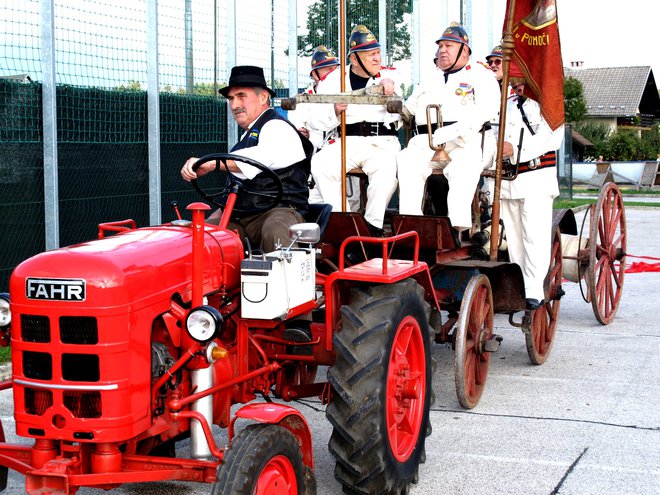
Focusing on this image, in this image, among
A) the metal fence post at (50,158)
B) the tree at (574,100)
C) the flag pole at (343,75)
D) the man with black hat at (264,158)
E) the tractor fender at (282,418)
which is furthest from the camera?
the tree at (574,100)

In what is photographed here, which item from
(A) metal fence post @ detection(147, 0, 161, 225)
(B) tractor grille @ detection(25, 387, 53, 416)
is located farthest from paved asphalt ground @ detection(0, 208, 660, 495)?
(A) metal fence post @ detection(147, 0, 161, 225)

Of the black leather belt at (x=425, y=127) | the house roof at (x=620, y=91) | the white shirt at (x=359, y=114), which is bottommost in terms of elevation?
the black leather belt at (x=425, y=127)

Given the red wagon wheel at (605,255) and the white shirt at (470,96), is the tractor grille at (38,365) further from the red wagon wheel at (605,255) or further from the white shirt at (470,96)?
the red wagon wheel at (605,255)

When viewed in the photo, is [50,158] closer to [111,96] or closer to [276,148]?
[111,96]

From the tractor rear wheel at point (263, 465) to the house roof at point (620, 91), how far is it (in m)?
59.0

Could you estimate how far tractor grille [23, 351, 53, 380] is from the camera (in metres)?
3.68

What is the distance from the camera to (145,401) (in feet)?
12.5

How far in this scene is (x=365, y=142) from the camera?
7207 millimetres

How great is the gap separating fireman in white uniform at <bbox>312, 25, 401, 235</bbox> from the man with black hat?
1545 mm

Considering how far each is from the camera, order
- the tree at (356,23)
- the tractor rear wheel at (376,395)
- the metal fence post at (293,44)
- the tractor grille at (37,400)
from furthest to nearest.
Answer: the tree at (356,23) → the metal fence post at (293,44) → the tractor rear wheel at (376,395) → the tractor grille at (37,400)

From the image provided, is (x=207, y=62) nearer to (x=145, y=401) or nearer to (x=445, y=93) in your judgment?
(x=445, y=93)

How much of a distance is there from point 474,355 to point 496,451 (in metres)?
1.08

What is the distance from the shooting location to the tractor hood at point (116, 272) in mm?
3633

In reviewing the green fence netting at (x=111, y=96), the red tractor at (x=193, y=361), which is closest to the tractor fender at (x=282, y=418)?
the red tractor at (x=193, y=361)
